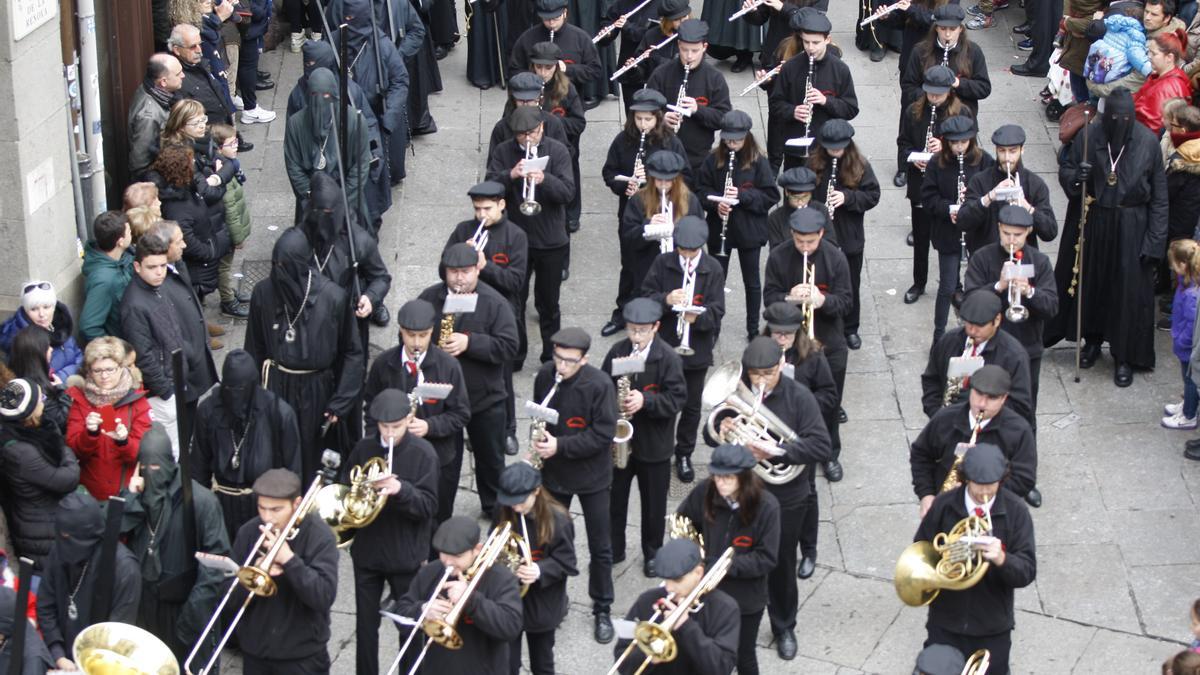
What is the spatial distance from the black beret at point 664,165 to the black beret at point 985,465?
164 inches

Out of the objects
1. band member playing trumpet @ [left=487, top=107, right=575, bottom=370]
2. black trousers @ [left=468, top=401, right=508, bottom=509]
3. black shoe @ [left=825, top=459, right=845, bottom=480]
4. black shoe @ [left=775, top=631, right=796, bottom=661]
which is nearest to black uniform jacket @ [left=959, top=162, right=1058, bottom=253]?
black shoe @ [left=825, top=459, right=845, bottom=480]

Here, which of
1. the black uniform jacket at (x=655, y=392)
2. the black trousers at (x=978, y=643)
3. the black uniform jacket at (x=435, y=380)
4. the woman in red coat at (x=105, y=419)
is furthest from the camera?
the black uniform jacket at (x=655, y=392)

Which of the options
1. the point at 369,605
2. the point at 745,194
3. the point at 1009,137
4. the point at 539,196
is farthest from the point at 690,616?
the point at 1009,137

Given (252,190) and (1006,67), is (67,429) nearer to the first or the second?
(252,190)

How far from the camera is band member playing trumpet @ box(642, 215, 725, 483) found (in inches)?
512

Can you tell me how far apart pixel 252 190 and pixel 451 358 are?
5580mm

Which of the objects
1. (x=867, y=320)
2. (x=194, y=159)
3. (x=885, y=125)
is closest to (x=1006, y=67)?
(x=885, y=125)

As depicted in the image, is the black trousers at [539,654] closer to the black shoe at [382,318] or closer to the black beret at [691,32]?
the black shoe at [382,318]

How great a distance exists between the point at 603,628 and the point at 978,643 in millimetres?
2446

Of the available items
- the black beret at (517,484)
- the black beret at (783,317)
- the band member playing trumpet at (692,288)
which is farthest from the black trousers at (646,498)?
the black beret at (517,484)

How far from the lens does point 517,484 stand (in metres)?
10.3

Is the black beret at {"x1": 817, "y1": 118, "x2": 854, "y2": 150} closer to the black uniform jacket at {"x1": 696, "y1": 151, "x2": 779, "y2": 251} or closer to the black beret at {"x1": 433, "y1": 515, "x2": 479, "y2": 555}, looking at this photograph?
the black uniform jacket at {"x1": 696, "y1": 151, "x2": 779, "y2": 251}

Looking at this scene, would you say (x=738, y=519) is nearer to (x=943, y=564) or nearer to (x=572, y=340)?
(x=943, y=564)

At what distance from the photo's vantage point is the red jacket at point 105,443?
451 inches
